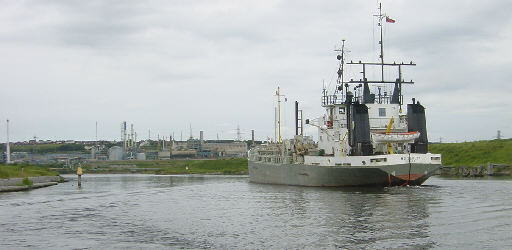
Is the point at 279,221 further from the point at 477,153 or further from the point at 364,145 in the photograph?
the point at 477,153

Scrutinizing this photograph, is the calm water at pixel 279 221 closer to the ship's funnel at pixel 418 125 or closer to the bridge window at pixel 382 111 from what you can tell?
the ship's funnel at pixel 418 125

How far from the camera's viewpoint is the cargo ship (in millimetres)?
44656

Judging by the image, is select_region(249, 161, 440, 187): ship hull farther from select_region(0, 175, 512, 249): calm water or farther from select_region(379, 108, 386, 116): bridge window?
select_region(379, 108, 386, 116): bridge window

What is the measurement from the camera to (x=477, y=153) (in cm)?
8231

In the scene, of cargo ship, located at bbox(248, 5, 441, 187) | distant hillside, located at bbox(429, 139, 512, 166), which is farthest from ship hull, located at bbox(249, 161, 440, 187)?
distant hillside, located at bbox(429, 139, 512, 166)

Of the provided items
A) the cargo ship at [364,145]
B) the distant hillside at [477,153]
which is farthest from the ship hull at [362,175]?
the distant hillside at [477,153]

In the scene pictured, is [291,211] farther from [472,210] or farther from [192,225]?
[472,210]

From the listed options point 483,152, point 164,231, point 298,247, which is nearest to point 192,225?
point 164,231

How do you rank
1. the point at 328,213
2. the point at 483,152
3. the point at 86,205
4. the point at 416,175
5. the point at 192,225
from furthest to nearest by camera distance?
the point at 483,152 < the point at 416,175 < the point at 86,205 < the point at 328,213 < the point at 192,225

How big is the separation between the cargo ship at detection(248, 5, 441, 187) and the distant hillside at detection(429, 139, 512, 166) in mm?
30261

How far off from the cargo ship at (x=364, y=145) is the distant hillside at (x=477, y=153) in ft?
99.3

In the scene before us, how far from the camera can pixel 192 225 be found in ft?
92.4

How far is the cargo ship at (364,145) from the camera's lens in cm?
4466

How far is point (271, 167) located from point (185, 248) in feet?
133
